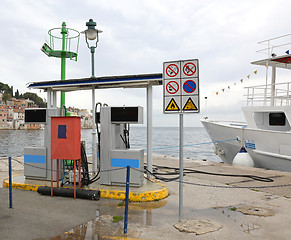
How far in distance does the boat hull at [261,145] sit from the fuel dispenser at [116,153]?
25.5ft

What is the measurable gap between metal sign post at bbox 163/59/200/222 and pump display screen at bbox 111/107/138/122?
70.4 inches

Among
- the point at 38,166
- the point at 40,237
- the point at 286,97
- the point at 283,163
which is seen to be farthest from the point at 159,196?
the point at 286,97

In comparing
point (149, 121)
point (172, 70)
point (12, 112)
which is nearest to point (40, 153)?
point (149, 121)

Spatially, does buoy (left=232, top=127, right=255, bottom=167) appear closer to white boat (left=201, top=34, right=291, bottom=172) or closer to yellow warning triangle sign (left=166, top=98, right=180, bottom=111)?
white boat (left=201, top=34, right=291, bottom=172)

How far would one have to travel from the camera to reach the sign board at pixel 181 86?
5.03 m

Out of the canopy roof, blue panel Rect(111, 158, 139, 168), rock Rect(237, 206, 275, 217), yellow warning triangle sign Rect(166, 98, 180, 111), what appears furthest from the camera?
the canopy roof

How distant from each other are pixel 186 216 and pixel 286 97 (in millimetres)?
10309

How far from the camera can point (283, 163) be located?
12195 mm

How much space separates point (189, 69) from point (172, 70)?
0.32 m

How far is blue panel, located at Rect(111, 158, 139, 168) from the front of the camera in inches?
268

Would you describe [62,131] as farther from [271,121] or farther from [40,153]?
[271,121]

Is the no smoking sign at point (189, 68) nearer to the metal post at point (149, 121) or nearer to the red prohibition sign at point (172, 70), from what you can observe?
the red prohibition sign at point (172, 70)

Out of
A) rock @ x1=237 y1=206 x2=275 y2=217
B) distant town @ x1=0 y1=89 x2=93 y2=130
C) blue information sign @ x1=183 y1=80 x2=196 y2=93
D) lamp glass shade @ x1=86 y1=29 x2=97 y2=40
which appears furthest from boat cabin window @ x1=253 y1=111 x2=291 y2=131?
distant town @ x1=0 y1=89 x2=93 y2=130

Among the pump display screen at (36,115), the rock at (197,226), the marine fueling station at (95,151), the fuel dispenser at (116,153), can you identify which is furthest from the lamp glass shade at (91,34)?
the rock at (197,226)
